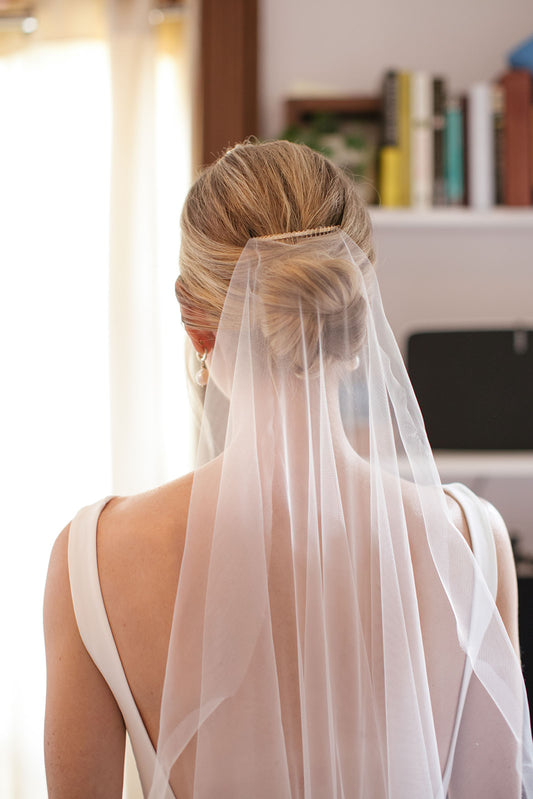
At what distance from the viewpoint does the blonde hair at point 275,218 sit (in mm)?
701

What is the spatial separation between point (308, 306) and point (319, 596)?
283 millimetres

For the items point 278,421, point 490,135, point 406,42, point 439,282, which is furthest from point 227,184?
point 406,42

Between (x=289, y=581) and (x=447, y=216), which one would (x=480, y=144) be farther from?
(x=289, y=581)

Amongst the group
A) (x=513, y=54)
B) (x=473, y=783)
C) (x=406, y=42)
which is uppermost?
(x=406, y=42)

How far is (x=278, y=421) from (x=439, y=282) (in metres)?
1.19

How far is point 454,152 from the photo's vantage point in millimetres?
1579

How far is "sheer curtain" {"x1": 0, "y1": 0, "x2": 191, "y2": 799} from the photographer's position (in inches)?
66.7

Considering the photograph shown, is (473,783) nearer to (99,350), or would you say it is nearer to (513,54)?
(99,350)

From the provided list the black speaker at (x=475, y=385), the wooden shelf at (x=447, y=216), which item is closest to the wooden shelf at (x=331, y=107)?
the wooden shelf at (x=447, y=216)

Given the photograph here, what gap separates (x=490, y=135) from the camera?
1574mm

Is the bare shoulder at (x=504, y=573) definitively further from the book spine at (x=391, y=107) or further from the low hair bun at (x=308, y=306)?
the book spine at (x=391, y=107)

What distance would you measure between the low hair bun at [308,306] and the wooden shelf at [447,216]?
892 mm

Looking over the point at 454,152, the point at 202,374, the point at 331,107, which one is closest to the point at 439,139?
the point at 454,152

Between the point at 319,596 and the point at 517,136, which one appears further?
the point at 517,136
